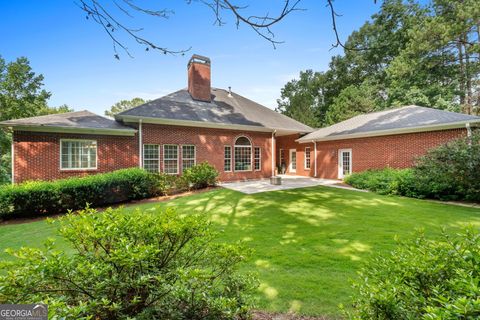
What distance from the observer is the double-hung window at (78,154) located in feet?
34.5

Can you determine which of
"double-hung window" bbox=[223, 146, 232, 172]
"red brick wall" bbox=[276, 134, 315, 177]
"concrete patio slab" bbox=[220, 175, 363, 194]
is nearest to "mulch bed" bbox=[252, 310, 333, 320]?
"concrete patio slab" bbox=[220, 175, 363, 194]

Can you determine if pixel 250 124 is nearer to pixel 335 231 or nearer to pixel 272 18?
pixel 335 231

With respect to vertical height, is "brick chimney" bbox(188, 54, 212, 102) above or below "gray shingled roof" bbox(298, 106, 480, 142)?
above

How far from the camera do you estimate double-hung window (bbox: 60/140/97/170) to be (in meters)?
10.5

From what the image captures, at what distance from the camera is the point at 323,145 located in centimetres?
1659

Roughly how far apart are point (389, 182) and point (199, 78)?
521 inches

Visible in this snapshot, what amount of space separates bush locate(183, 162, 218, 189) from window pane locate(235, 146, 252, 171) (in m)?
3.04

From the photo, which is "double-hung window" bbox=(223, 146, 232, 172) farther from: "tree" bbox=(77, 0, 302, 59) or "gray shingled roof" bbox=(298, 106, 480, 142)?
"tree" bbox=(77, 0, 302, 59)

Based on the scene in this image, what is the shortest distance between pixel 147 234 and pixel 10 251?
3.20ft

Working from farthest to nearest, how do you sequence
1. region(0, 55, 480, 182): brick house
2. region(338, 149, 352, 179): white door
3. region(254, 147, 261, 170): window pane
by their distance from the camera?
region(254, 147, 261, 170): window pane, region(338, 149, 352, 179): white door, region(0, 55, 480, 182): brick house

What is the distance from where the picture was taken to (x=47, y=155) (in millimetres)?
10094

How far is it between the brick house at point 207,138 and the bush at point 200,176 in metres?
1.48

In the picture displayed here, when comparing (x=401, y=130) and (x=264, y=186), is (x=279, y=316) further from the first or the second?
(x=401, y=130)

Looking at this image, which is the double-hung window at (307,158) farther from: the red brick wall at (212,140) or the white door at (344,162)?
the red brick wall at (212,140)
